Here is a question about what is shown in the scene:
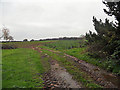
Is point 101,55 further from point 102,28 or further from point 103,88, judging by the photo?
point 103,88

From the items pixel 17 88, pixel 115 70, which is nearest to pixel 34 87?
pixel 17 88

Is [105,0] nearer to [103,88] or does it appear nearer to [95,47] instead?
[95,47]

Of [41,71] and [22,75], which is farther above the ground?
[22,75]

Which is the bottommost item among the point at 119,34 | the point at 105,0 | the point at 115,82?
the point at 115,82

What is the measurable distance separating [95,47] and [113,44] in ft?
22.2

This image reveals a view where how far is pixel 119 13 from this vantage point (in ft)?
30.3

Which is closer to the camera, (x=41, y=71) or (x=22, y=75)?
(x=22, y=75)

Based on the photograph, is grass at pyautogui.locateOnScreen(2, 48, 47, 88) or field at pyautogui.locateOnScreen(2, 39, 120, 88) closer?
grass at pyautogui.locateOnScreen(2, 48, 47, 88)

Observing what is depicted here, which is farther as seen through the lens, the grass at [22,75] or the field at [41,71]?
the field at [41,71]

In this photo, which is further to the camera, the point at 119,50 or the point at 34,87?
the point at 119,50

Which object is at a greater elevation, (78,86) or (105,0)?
(105,0)

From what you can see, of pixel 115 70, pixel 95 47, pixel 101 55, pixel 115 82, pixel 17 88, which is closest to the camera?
pixel 17 88

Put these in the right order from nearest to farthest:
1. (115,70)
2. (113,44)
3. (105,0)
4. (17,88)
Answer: (17,88)
(115,70)
(113,44)
(105,0)

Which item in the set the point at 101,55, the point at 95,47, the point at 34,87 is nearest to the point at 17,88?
the point at 34,87
